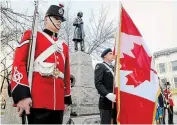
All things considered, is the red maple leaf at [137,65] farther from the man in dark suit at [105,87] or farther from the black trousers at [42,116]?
the black trousers at [42,116]

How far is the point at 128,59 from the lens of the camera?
341cm

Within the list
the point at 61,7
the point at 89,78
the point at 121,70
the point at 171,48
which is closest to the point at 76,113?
the point at 89,78

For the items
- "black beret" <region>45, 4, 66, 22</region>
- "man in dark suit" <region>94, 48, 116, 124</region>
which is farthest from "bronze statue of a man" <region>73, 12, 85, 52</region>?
"black beret" <region>45, 4, 66, 22</region>

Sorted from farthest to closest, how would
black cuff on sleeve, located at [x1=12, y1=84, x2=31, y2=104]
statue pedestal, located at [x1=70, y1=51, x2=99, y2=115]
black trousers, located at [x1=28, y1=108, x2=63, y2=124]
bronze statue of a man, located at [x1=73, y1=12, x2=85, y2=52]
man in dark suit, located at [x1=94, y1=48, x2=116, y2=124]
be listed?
bronze statue of a man, located at [x1=73, y1=12, x2=85, y2=52]
statue pedestal, located at [x1=70, y1=51, x2=99, y2=115]
man in dark suit, located at [x1=94, y1=48, x2=116, y2=124]
black trousers, located at [x1=28, y1=108, x2=63, y2=124]
black cuff on sleeve, located at [x1=12, y1=84, x2=31, y2=104]

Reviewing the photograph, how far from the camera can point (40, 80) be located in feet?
7.98

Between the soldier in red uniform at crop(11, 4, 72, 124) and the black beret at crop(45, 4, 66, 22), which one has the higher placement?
the black beret at crop(45, 4, 66, 22)

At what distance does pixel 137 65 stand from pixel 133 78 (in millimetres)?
208

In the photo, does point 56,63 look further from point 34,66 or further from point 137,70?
point 137,70

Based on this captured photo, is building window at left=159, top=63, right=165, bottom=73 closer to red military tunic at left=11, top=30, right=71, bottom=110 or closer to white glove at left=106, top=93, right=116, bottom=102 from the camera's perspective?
white glove at left=106, top=93, right=116, bottom=102

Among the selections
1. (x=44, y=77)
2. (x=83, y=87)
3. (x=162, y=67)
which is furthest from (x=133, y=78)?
(x=162, y=67)

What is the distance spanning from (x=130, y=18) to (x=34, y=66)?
1.77 meters

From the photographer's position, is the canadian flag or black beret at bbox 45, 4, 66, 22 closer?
black beret at bbox 45, 4, 66, 22

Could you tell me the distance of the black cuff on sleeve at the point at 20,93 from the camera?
2154 millimetres

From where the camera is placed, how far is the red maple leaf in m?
3.33
